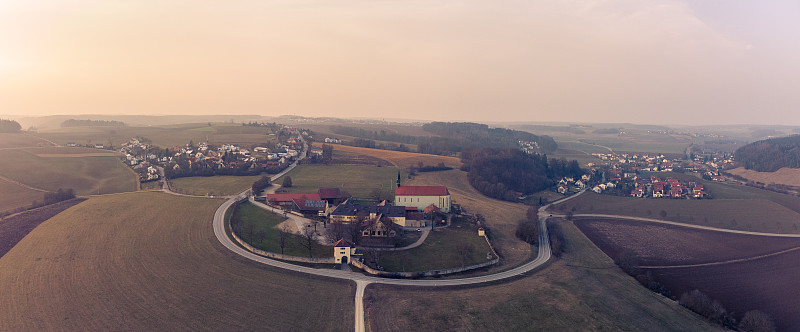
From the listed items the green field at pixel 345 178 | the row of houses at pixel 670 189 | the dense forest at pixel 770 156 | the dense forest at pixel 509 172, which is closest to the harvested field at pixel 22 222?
the green field at pixel 345 178

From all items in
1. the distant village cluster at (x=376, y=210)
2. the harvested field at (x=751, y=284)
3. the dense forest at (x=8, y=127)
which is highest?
the dense forest at (x=8, y=127)

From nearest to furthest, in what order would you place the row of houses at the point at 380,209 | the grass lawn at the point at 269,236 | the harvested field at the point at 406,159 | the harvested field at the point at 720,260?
the harvested field at the point at 720,260 → the grass lawn at the point at 269,236 → the row of houses at the point at 380,209 → the harvested field at the point at 406,159

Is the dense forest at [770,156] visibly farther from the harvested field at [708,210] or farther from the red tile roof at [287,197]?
the red tile roof at [287,197]

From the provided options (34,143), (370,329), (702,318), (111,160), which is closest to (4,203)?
(111,160)

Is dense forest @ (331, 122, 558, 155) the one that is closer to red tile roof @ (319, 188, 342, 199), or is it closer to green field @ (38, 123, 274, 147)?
green field @ (38, 123, 274, 147)

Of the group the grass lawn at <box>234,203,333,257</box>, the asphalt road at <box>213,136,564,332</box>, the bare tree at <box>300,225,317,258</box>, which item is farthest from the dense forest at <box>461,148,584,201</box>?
the grass lawn at <box>234,203,333,257</box>

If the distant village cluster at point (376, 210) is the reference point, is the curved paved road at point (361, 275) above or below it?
below

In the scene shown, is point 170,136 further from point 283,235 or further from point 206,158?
point 283,235
